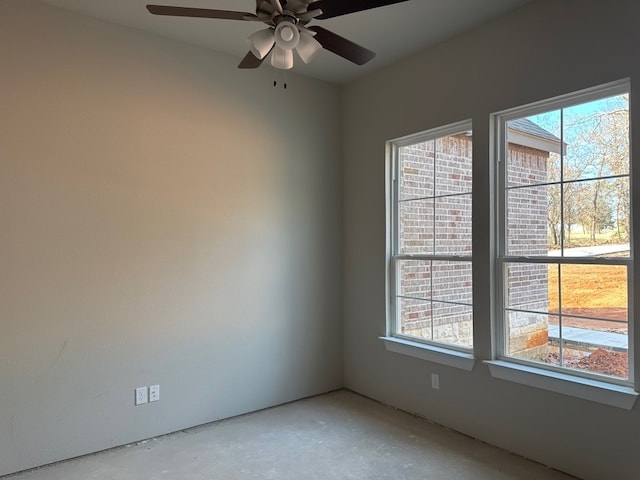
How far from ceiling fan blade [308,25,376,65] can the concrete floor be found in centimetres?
226

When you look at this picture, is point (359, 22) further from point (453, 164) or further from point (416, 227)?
point (416, 227)

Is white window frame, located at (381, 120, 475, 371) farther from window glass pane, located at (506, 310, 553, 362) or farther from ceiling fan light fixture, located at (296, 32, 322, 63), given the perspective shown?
ceiling fan light fixture, located at (296, 32, 322, 63)

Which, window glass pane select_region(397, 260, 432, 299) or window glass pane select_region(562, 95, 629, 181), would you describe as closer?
window glass pane select_region(562, 95, 629, 181)

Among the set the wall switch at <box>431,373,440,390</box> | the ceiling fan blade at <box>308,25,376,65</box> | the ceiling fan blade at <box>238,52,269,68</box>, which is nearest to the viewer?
the ceiling fan blade at <box>308,25,376,65</box>

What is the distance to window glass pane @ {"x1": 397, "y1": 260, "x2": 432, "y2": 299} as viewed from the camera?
3473mm

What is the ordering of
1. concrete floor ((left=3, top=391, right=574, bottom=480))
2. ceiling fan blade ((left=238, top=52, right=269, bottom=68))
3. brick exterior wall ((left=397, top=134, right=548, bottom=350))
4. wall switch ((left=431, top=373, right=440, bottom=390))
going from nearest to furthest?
ceiling fan blade ((left=238, top=52, right=269, bottom=68)), concrete floor ((left=3, top=391, right=574, bottom=480)), brick exterior wall ((left=397, top=134, right=548, bottom=350)), wall switch ((left=431, top=373, right=440, bottom=390))

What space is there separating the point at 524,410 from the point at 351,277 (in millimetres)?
1769

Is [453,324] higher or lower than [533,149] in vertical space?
lower

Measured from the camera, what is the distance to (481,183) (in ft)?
9.80

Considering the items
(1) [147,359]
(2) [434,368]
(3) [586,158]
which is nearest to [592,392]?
(2) [434,368]

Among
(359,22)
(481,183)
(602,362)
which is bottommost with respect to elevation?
(602,362)

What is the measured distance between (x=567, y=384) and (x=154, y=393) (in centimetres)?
262

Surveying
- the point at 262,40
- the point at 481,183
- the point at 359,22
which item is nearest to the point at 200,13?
the point at 262,40

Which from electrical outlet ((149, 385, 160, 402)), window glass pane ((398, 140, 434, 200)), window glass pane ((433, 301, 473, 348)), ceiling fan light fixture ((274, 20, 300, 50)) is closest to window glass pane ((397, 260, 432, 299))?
window glass pane ((433, 301, 473, 348))
